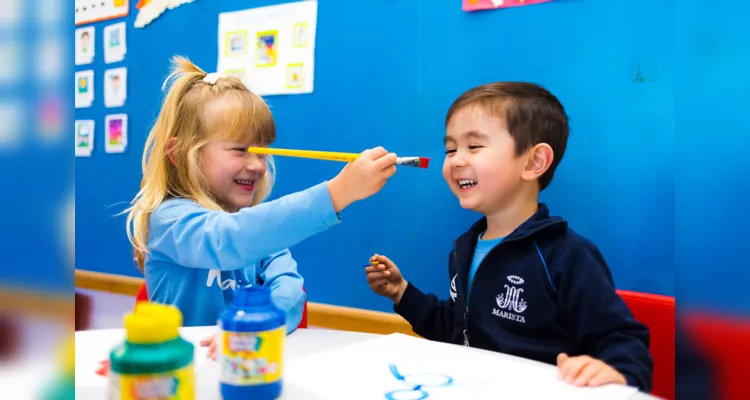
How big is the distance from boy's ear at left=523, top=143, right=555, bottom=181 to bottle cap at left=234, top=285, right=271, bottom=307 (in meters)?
0.65

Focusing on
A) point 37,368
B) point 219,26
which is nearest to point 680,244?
point 37,368

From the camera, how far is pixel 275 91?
151 cm

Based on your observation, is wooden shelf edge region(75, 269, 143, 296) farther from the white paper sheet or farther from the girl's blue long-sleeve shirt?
the white paper sheet

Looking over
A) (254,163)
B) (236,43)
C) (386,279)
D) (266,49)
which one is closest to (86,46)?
(236,43)

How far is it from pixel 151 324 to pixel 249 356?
134 millimetres

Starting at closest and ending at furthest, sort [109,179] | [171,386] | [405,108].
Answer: [171,386] → [405,108] → [109,179]

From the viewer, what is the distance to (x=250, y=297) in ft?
1.64

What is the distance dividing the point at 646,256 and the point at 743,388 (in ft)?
1.13

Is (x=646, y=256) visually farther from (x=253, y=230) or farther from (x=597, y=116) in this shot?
(x=253, y=230)

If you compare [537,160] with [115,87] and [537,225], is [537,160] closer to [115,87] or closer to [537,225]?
[537,225]

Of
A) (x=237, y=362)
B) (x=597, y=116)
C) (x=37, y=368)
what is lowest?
(x=237, y=362)

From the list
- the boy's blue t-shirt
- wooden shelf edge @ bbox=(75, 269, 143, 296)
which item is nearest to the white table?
the boy's blue t-shirt

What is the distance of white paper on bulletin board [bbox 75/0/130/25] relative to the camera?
178 centimetres

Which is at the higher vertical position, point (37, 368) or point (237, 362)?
point (37, 368)
